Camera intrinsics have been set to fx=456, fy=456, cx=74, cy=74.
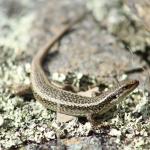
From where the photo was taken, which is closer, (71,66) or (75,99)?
(75,99)

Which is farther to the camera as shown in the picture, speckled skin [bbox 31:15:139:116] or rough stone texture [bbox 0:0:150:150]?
speckled skin [bbox 31:15:139:116]

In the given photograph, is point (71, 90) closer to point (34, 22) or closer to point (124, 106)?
point (124, 106)

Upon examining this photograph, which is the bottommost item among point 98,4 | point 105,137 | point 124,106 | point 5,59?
point 105,137

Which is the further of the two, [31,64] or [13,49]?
[13,49]

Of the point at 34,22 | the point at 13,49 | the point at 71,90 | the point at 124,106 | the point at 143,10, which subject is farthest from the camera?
the point at 34,22

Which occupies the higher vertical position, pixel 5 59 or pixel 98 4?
pixel 98 4

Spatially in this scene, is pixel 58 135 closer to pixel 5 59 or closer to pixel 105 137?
pixel 105 137

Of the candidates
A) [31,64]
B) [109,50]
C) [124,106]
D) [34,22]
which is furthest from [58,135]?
[34,22]

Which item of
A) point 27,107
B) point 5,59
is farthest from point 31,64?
point 27,107

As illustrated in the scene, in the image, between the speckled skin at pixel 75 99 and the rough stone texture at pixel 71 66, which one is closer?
the rough stone texture at pixel 71 66

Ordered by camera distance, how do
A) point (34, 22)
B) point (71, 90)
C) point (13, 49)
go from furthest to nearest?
point (34, 22) < point (13, 49) < point (71, 90)

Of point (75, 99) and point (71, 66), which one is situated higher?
point (71, 66)
